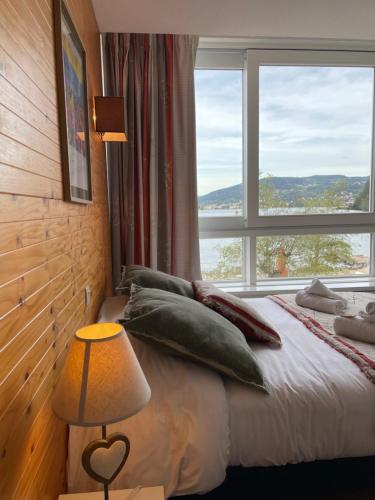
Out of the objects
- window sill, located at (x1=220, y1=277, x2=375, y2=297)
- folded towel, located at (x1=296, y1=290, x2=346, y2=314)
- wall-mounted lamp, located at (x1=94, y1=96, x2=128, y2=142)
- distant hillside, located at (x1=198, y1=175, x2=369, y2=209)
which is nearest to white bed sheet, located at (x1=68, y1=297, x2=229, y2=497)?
folded towel, located at (x1=296, y1=290, x2=346, y2=314)

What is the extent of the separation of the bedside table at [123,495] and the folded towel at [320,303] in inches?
60.7

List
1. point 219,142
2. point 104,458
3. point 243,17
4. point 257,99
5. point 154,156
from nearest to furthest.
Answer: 1. point 104,458
2. point 243,17
3. point 154,156
4. point 257,99
5. point 219,142

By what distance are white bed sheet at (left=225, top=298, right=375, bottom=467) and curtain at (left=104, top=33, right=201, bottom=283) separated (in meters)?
1.80

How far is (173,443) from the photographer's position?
118 centimetres

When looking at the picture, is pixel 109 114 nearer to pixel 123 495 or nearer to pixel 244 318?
pixel 244 318

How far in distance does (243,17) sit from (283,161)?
52.6 inches

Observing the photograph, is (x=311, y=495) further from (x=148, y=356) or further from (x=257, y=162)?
(x=257, y=162)

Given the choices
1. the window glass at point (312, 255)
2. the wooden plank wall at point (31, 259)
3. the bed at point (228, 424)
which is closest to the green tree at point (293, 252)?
the window glass at point (312, 255)

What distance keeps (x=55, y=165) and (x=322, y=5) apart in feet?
7.53

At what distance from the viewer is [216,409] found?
1238mm

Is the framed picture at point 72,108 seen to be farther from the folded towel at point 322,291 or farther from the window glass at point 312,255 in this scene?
the window glass at point 312,255

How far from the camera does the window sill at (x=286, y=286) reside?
335 cm

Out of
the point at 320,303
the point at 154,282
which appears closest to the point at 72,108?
the point at 154,282

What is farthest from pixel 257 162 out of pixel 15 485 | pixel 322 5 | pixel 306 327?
pixel 15 485
